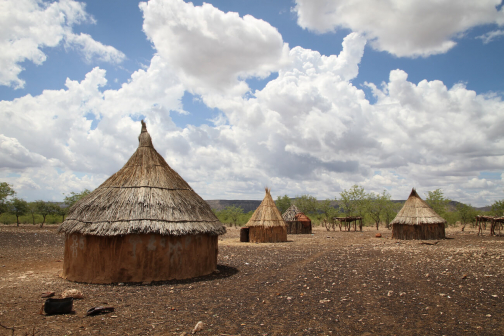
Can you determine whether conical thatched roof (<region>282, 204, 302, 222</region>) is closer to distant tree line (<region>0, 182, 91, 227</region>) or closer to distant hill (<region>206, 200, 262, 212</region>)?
distant tree line (<region>0, 182, 91, 227</region>)

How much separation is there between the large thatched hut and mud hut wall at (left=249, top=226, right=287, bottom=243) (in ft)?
42.5

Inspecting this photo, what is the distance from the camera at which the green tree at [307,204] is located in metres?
57.4

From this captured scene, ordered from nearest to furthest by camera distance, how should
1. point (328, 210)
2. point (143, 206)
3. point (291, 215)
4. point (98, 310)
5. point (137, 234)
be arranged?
point (98, 310), point (137, 234), point (143, 206), point (291, 215), point (328, 210)

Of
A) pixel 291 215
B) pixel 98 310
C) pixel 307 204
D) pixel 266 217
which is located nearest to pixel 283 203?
pixel 307 204

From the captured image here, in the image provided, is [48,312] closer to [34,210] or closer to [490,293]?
[490,293]

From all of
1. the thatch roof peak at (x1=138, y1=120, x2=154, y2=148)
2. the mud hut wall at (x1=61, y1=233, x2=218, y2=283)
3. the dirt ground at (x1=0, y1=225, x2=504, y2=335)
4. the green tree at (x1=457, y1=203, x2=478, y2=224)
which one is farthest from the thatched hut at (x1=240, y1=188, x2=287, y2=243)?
the green tree at (x1=457, y1=203, x2=478, y2=224)

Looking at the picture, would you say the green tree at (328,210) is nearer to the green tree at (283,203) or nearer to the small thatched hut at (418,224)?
the green tree at (283,203)

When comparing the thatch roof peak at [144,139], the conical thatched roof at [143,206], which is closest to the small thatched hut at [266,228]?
the conical thatched roof at [143,206]

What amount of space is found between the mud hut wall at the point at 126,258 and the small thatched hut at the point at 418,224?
18716mm

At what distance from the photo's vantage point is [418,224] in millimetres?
22859

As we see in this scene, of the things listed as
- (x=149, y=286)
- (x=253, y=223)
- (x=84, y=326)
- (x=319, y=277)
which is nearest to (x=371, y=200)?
(x=253, y=223)

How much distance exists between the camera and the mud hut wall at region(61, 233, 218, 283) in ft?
31.9

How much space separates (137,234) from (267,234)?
610 inches

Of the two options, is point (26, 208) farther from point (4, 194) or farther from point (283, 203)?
point (283, 203)
